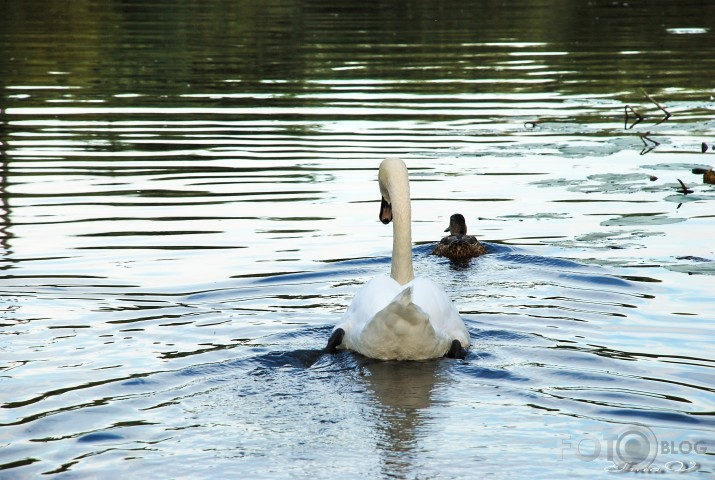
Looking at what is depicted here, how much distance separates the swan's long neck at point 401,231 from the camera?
9.28 m

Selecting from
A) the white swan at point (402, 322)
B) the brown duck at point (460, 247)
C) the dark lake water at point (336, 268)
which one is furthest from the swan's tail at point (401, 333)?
the brown duck at point (460, 247)

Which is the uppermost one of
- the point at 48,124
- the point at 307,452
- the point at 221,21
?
the point at 221,21

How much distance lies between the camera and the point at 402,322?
321 inches

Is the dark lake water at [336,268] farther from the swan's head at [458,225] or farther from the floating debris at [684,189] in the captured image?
the swan's head at [458,225]

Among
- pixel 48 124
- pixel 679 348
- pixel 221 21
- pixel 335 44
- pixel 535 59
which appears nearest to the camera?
pixel 679 348

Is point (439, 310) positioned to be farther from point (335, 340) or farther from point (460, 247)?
point (460, 247)

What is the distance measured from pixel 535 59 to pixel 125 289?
20.5 metres

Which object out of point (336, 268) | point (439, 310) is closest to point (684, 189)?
point (336, 268)

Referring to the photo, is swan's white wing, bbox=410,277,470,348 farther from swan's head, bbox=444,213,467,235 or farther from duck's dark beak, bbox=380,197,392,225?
swan's head, bbox=444,213,467,235

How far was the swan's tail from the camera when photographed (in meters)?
8.05

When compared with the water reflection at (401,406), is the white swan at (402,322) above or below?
above

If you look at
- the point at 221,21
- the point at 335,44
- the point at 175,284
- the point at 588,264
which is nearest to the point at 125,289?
the point at 175,284

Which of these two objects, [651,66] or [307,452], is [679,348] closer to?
[307,452]

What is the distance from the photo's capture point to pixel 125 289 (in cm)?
1055
